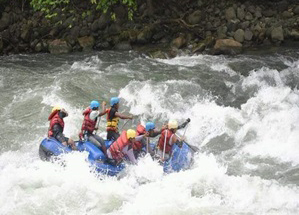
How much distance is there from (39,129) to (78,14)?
723cm

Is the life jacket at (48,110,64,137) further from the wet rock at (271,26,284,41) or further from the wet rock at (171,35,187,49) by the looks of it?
the wet rock at (271,26,284,41)

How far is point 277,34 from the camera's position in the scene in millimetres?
15781

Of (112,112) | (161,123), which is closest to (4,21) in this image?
(161,123)

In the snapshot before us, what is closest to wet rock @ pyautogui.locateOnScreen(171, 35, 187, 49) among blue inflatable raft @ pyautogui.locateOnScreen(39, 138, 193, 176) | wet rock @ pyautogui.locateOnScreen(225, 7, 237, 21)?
wet rock @ pyautogui.locateOnScreen(225, 7, 237, 21)

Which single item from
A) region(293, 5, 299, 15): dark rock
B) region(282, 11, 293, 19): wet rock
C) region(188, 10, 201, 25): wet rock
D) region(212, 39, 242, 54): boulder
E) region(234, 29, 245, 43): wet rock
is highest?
region(293, 5, 299, 15): dark rock

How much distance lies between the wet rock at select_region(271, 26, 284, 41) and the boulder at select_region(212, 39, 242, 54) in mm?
1176

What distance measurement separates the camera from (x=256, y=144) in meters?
10.9

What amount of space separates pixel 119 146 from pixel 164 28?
28.6ft

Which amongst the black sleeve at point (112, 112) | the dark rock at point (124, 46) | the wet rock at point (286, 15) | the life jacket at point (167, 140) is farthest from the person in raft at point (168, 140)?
the wet rock at point (286, 15)

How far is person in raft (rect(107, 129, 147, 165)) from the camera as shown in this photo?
894cm

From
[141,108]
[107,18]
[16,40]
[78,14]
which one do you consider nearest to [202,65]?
[141,108]

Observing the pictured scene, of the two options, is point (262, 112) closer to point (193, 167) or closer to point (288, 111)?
point (288, 111)

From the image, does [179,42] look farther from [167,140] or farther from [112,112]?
[167,140]

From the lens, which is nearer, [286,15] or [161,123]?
[161,123]
